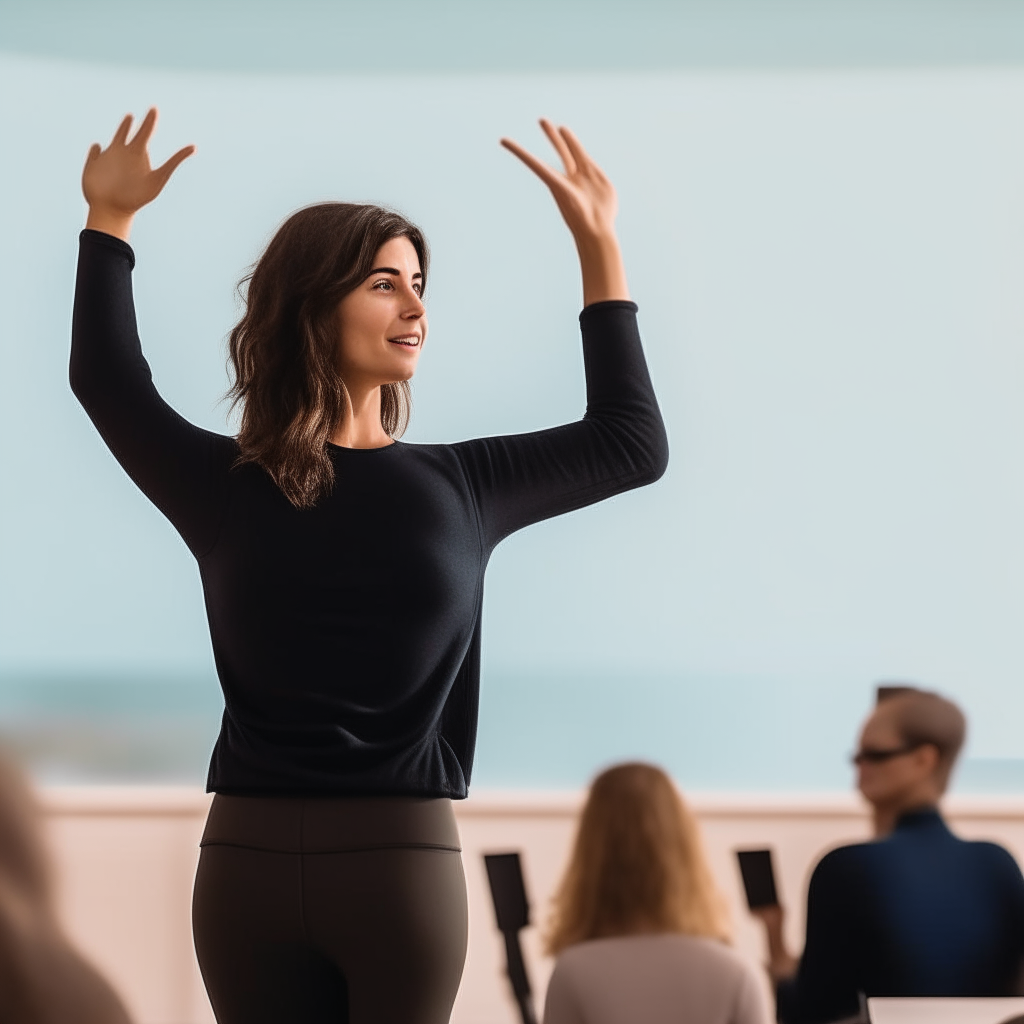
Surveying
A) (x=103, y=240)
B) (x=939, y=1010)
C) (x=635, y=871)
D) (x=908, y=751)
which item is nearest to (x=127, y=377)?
(x=103, y=240)

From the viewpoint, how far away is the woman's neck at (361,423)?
118 cm

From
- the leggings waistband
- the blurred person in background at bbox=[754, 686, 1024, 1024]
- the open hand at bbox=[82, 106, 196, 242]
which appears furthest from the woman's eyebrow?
the blurred person in background at bbox=[754, 686, 1024, 1024]

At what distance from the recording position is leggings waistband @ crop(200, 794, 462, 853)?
107cm

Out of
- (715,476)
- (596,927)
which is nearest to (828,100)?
(715,476)

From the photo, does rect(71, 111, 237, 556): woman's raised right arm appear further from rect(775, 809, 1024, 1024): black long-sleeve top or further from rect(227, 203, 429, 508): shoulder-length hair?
rect(775, 809, 1024, 1024): black long-sleeve top

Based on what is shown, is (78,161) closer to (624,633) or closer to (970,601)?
(624,633)

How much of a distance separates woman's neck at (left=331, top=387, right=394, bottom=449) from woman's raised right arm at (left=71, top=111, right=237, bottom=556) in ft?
0.33

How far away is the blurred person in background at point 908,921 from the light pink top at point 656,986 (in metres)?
0.23

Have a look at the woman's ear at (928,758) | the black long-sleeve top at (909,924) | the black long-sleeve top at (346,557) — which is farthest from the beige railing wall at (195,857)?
the black long-sleeve top at (346,557)

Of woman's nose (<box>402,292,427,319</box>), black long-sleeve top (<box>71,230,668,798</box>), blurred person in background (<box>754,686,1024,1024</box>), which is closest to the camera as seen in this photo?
black long-sleeve top (<box>71,230,668,798</box>)

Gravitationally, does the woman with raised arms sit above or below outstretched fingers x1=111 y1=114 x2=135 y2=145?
below

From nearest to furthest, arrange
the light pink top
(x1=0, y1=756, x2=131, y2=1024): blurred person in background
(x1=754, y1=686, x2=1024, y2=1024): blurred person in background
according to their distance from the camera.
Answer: (x1=0, y1=756, x2=131, y2=1024): blurred person in background
the light pink top
(x1=754, y1=686, x2=1024, y2=1024): blurred person in background

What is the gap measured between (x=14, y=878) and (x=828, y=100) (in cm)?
280

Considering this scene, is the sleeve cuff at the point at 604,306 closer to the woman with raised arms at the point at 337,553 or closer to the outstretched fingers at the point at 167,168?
the woman with raised arms at the point at 337,553
